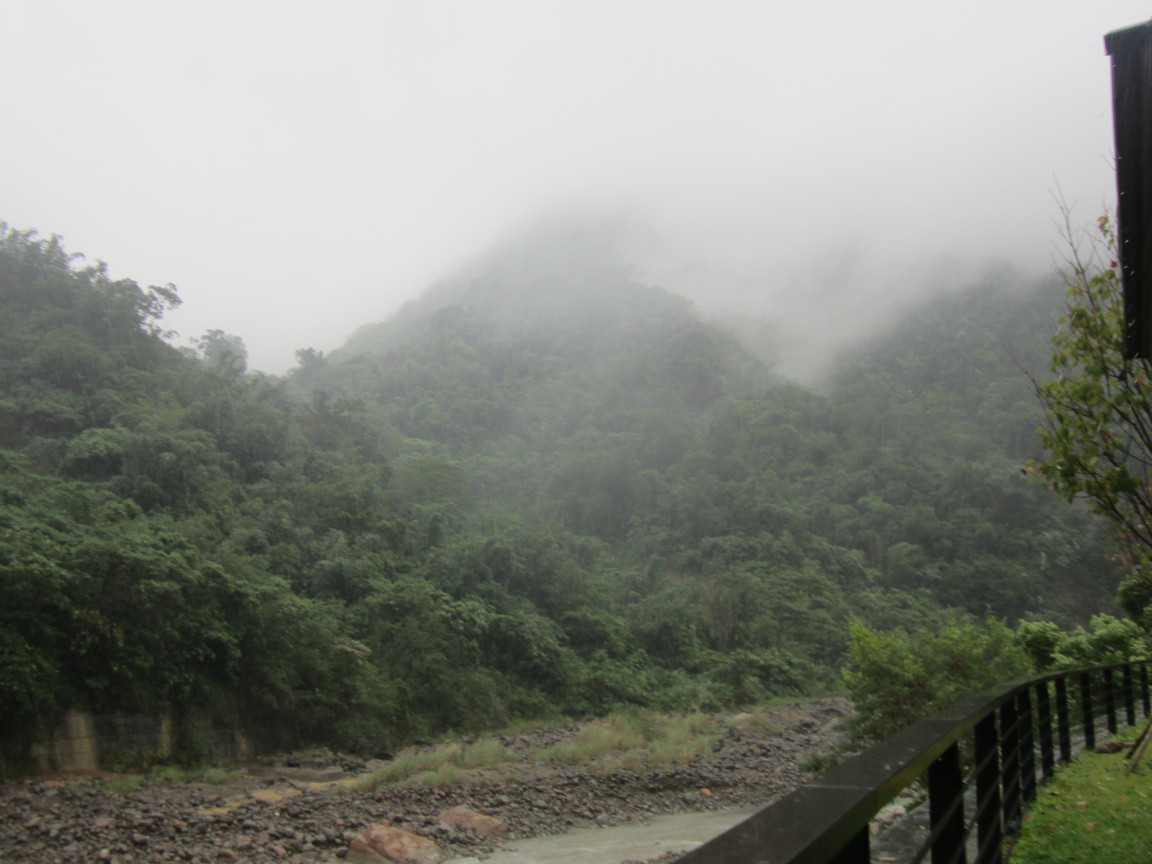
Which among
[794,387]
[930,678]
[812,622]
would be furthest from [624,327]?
[930,678]

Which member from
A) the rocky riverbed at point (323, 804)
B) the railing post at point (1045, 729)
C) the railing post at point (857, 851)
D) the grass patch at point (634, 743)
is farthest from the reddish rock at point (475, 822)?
the railing post at point (857, 851)

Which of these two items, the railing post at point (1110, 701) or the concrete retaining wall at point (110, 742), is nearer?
the railing post at point (1110, 701)

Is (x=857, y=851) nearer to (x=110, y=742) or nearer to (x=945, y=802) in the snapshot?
(x=945, y=802)

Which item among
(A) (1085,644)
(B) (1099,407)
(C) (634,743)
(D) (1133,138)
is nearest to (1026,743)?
(B) (1099,407)

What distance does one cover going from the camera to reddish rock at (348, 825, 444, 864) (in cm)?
1088

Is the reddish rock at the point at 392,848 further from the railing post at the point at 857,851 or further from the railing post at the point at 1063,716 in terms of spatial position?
the railing post at the point at 857,851

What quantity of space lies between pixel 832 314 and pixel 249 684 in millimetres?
83113

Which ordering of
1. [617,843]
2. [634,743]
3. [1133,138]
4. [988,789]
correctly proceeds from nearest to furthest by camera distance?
[988,789] < [1133,138] < [617,843] < [634,743]

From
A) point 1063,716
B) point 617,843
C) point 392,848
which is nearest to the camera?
point 1063,716

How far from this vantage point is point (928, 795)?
77.1 inches

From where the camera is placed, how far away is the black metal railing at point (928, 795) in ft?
3.46

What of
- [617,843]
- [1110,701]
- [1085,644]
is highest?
[1110,701]

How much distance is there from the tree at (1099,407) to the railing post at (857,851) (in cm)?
466

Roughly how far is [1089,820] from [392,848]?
955 centimetres
